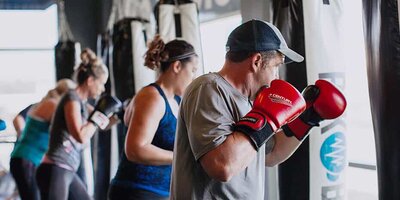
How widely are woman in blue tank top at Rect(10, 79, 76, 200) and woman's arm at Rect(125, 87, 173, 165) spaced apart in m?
0.65

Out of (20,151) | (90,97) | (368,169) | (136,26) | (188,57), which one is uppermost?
(136,26)

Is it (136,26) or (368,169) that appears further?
(136,26)

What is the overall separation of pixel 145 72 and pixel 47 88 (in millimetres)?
585

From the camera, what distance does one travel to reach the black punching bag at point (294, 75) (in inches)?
79.5

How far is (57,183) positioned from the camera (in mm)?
2549

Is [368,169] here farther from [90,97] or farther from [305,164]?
[90,97]

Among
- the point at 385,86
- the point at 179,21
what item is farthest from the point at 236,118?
the point at 179,21

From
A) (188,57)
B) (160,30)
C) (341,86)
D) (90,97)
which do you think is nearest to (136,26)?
(160,30)

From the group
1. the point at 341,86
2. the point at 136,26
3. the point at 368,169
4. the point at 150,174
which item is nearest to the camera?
the point at 341,86

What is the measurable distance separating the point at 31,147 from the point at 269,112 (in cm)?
155

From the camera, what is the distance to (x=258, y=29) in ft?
4.77

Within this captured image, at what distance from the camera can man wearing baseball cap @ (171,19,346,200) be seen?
1293 mm

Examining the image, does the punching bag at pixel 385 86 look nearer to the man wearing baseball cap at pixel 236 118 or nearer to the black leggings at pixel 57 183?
the man wearing baseball cap at pixel 236 118

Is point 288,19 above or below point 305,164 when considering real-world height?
above
